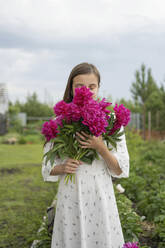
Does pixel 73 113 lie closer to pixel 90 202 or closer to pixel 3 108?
Answer: pixel 90 202

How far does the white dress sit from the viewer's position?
1.95 metres

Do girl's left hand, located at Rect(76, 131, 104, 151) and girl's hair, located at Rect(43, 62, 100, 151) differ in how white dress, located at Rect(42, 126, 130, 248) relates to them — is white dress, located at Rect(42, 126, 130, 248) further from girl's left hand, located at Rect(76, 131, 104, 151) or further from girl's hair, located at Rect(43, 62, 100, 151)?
girl's hair, located at Rect(43, 62, 100, 151)

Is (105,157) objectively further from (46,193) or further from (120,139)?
(46,193)

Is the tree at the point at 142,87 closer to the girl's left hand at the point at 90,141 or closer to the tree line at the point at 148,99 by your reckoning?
the tree line at the point at 148,99

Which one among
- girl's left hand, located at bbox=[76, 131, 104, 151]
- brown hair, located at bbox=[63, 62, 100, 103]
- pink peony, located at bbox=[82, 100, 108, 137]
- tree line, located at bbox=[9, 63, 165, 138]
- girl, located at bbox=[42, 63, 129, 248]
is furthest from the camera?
tree line, located at bbox=[9, 63, 165, 138]

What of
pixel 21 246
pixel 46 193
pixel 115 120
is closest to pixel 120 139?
pixel 115 120

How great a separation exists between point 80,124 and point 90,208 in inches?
23.0

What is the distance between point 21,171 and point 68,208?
628cm

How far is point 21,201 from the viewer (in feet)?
17.2

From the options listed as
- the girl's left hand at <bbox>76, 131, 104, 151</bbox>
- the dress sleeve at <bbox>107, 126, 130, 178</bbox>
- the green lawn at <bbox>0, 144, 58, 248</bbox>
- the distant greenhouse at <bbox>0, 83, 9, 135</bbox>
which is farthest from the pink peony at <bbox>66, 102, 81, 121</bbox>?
the distant greenhouse at <bbox>0, 83, 9, 135</bbox>

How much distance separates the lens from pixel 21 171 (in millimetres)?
8023

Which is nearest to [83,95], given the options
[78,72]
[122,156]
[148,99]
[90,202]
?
[78,72]

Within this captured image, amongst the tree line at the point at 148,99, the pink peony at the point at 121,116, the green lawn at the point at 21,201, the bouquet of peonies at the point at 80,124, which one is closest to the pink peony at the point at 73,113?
the bouquet of peonies at the point at 80,124

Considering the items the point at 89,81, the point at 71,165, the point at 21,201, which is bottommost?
the point at 21,201
